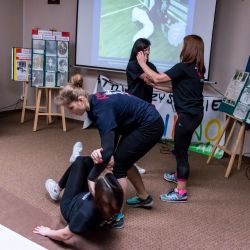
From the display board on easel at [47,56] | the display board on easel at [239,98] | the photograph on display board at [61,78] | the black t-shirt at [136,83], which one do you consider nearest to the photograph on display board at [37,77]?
the display board on easel at [47,56]

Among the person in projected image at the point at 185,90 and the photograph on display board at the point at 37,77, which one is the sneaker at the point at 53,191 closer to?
the person in projected image at the point at 185,90

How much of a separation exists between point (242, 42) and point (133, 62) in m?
1.54

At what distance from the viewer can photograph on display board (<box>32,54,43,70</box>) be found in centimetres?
455

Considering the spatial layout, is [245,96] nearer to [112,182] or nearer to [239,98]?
[239,98]

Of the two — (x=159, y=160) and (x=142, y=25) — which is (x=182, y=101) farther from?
(x=142, y=25)

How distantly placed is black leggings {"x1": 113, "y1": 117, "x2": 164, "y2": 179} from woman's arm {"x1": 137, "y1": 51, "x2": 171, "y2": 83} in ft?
1.66

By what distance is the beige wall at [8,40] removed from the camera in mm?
5113

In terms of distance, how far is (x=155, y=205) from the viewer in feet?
9.00

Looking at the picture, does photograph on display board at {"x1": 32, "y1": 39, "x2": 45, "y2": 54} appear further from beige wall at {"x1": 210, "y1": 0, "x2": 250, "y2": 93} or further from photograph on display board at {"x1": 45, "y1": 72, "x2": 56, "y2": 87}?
beige wall at {"x1": 210, "y1": 0, "x2": 250, "y2": 93}

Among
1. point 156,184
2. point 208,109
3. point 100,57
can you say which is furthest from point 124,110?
point 100,57

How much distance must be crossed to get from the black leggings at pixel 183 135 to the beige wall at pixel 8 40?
3395 millimetres

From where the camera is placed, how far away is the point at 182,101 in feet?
8.95

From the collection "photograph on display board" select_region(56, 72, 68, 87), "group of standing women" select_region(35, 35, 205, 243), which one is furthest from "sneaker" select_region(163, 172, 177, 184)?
"photograph on display board" select_region(56, 72, 68, 87)

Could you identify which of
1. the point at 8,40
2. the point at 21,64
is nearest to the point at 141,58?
the point at 21,64
